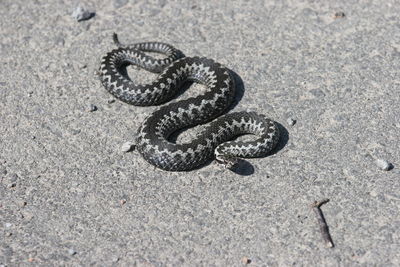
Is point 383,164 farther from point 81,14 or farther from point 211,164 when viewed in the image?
point 81,14

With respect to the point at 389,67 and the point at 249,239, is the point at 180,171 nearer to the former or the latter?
the point at 249,239

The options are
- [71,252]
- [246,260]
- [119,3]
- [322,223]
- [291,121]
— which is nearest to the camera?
[246,260]

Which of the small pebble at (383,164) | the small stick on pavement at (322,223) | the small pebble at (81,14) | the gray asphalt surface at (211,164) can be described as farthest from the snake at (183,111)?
the small pebble at (383,164)

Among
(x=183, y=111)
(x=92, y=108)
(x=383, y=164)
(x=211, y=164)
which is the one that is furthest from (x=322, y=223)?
(x=92, y=108)

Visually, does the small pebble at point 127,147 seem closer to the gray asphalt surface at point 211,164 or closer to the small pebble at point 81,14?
the gray asphalt surface at point 211,164

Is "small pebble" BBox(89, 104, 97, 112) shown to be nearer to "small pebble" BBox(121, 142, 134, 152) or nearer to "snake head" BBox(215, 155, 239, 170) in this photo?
"small pebble" BBox(121, 142, 134, 152)
